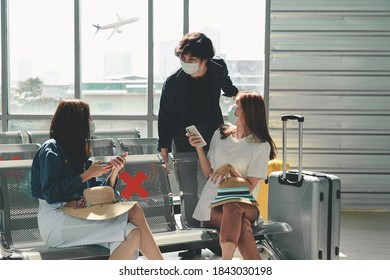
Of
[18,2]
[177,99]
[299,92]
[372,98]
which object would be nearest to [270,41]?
[299,92]

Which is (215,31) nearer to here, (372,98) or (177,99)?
(372,98)

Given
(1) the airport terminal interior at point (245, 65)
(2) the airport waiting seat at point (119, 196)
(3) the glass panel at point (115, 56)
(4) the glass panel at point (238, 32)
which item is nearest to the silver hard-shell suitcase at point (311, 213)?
(2) the airport waiting seat at point (119, 196)

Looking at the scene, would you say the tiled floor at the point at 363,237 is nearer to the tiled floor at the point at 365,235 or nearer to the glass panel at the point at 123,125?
the tiled floor at the point at 365,235

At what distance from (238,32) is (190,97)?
4.58 meters

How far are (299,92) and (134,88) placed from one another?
2263 millimetres

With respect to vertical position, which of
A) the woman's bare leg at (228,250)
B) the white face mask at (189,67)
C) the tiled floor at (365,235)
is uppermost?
the white face mask at (189,67)

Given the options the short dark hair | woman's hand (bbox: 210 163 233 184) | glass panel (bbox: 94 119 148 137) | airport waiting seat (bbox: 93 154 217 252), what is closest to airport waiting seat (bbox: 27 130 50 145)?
glass panel (bbox: 94 119 148 137)

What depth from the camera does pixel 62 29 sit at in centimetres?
978

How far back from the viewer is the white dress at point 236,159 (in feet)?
16.7

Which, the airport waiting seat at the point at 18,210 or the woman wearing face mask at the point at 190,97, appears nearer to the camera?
the airport waiting seat at the point at 18,210

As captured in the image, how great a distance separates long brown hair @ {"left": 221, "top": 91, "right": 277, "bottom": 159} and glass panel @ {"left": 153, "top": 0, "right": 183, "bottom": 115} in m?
4.71

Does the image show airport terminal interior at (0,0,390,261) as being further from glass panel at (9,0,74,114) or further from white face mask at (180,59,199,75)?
white face mask at (180,59,199,75)

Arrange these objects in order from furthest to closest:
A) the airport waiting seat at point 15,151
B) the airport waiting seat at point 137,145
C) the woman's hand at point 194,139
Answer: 1. the airport waiting seat at point 137,145
2. the airport waiting seat at point 15,151
3. the woman's hand at point 194,139

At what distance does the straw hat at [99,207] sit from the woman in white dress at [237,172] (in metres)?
0.73
